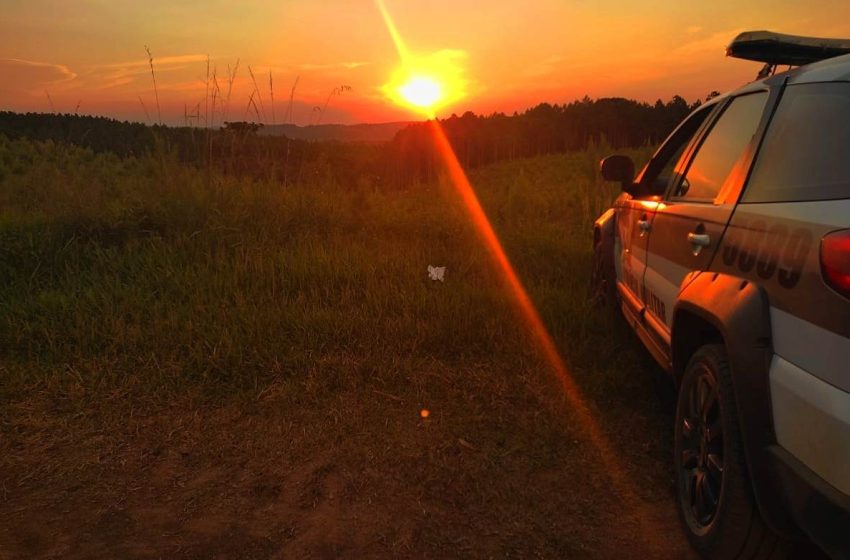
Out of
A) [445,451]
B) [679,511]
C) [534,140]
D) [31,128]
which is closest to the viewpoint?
[679,511]

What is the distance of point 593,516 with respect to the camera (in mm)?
2717

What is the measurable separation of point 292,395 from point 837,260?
307cm

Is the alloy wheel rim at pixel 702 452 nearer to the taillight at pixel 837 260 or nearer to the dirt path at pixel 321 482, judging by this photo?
the dirt path at pixel 321 482

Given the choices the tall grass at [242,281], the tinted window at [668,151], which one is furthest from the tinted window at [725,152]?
the tall grass at [242,281]

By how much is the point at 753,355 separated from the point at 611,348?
2556 mm

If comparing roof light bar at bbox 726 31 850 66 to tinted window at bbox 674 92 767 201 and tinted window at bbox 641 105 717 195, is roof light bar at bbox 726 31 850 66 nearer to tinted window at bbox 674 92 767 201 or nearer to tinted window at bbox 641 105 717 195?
tinted window at bbox 674 92 767 201

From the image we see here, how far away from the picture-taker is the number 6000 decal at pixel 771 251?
174 cm

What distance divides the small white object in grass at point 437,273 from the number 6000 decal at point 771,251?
3.64 m

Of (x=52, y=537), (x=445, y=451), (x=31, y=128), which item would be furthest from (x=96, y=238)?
(x=31, y=128)

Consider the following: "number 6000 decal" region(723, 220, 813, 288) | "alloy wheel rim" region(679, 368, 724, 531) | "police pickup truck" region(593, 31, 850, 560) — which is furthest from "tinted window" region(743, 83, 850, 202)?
"alloy wheel rim" region(679, 368, 724, 531)

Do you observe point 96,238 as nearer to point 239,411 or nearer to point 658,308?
point 239,411

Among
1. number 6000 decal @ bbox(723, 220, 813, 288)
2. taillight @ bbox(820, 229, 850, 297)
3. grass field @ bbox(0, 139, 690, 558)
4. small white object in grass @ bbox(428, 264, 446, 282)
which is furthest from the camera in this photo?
small white object in grass @ bbox(428, 264, 446, 282)

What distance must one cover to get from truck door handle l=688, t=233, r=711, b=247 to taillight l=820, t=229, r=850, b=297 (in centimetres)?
82

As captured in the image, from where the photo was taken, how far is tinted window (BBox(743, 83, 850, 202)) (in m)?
1.81
